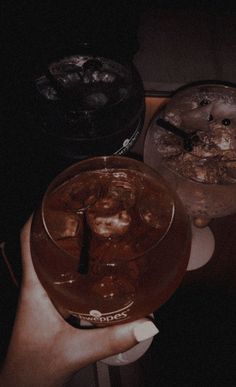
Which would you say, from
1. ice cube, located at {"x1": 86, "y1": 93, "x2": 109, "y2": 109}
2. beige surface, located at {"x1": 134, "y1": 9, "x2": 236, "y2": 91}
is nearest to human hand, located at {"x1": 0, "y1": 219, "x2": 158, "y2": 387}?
ice cube, located at {"x1": 86, "y1": 93, "x2": 109, "y2": 109}

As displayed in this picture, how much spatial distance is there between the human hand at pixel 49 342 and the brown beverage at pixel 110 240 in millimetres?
Answer: 92

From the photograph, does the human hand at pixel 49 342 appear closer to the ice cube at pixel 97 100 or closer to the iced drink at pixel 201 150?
the iced drink at pixel 201 150

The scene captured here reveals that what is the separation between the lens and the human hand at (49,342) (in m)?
0.98

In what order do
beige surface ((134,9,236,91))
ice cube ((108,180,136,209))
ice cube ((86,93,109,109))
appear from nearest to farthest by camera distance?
1. ice cube ((108,180,136,209))
2. ice cube ((86,93,109,109))
3. beige surface ((134,9,236,91))

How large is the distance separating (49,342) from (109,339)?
179mm

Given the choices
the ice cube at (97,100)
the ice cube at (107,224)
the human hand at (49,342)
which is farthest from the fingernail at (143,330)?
the ice cube at (97,100)

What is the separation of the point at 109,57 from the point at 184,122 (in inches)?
17.6

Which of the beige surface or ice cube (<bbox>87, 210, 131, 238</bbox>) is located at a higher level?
the beige surface

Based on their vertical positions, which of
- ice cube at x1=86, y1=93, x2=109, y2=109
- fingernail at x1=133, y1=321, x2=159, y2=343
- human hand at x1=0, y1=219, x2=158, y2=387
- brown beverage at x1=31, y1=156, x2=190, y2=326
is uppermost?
ice cube at x1=86, y1=93, x2=109, y2=109

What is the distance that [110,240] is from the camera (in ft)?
2.62

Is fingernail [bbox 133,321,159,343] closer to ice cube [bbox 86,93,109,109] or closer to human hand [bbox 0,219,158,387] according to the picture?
human hand [bbox 0,219,158,387]

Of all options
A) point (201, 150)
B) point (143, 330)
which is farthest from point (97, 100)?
point (143, 330)

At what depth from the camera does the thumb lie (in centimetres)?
97

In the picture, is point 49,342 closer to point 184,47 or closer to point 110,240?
point 110,240
